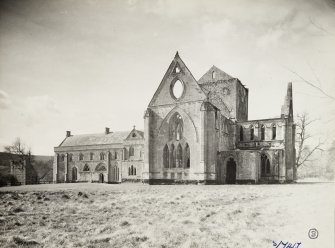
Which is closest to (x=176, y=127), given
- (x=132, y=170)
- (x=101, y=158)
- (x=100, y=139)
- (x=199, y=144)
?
(x=199, y=144)

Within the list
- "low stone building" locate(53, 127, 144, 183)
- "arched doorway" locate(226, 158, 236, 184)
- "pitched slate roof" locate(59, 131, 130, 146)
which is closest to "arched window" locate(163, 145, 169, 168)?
"arched doorway" locate(226, 158, 236, 184)

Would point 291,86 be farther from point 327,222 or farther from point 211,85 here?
point 211,85

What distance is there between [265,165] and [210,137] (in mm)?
5589

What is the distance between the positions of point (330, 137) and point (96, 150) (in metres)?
33.2

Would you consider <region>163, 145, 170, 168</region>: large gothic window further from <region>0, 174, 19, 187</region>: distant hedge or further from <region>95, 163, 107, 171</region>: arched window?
<region>95, 163, 107, 171</region>: arched window

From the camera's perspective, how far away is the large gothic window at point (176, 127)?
20125mm

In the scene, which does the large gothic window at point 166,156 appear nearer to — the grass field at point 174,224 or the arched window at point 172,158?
the arched window at point 172,158

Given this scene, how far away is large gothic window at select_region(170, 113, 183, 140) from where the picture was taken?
20125 millimetres

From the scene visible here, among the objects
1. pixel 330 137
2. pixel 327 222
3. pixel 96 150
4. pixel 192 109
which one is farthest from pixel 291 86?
pixel 96 150

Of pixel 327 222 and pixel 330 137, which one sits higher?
pixel 330 137

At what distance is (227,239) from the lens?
6109mm

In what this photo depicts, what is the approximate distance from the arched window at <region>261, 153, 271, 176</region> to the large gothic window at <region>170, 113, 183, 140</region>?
649 centimetres

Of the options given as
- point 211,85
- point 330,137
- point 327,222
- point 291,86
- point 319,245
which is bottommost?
point 319,245

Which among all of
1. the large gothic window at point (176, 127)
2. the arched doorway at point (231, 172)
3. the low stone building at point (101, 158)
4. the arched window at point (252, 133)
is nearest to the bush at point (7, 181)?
the large gothic window at point (176, 127)
